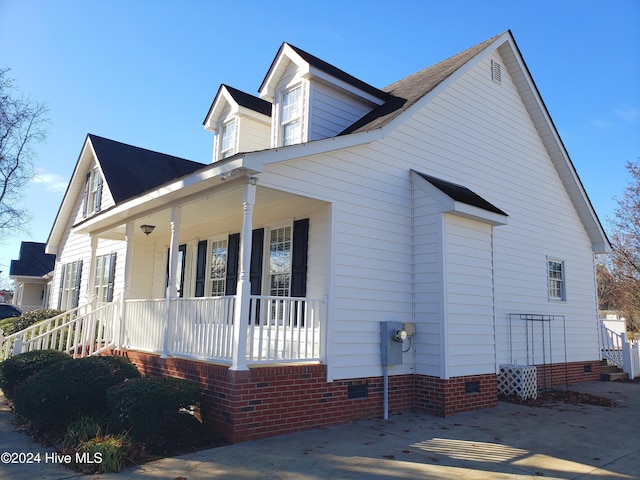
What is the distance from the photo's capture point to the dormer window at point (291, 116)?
35.2 feet

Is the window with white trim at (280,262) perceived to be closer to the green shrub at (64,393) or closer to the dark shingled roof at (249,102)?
the green shrub at (64,393)

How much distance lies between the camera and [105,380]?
7.35 metres

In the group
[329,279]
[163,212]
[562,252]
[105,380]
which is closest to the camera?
[105,380]

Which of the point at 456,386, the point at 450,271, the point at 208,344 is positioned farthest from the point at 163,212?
the point at 456,386

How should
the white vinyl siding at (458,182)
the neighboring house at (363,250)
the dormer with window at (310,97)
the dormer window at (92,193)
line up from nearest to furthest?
1. the neighboring house at (363,250)
2. the white vinyl siding at (458,182)
3. the dormer with window at (310,97)
4. the dormer window at (92,193)

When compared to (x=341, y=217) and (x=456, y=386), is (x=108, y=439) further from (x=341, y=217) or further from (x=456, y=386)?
(x=456, y=386)

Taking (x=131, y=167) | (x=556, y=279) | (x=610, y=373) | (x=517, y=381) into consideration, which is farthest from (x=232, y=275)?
(x=610, y=373)

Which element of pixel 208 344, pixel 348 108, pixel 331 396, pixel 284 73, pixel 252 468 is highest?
pixel 284 73

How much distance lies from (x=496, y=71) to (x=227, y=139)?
23.4 ft

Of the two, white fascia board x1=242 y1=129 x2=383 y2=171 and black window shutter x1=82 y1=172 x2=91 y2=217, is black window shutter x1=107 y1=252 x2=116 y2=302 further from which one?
white fascia board x1=242 y1=129 x2=383 y2=171

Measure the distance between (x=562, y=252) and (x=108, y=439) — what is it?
39.1ft

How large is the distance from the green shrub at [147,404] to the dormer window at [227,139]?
7704mm

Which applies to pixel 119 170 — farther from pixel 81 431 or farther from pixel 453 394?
pixel 453 394

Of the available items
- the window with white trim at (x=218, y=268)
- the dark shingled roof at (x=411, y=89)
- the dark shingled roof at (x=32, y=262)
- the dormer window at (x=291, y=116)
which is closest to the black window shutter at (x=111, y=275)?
the window with white trim at (x=218, y=268)
